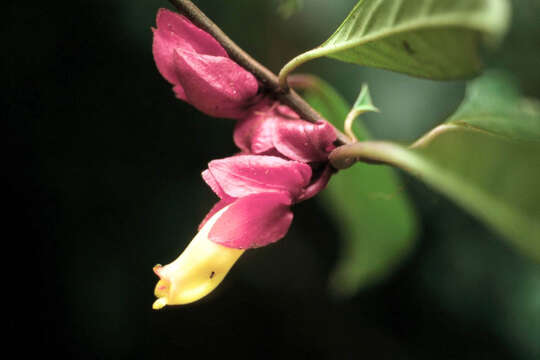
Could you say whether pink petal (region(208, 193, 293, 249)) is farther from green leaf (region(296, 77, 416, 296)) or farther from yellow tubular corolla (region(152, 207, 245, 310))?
green leaf (region(296, 77, 416, 296))

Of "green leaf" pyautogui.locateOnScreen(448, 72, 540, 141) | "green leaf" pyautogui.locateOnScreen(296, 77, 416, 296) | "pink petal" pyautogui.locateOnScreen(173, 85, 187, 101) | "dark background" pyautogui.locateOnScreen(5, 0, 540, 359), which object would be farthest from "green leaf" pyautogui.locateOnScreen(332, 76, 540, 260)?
"dark background" pyautogui.locateOnScreen(5, 0, 540, 359)

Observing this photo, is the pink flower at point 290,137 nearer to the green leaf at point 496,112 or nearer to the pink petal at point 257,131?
the pink petal at point 257,131

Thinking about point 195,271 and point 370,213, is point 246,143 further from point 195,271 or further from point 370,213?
point 370,213

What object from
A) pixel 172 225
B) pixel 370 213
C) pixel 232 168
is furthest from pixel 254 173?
pixel 172 225

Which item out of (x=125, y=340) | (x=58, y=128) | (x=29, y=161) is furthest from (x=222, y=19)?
(x=125, y=340)

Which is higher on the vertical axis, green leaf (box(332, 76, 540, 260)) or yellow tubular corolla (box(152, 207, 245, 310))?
green leaf (box(332, 76, 540, 260))

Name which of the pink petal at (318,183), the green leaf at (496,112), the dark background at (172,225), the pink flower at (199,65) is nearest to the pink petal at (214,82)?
the pink flower at (199,65)
